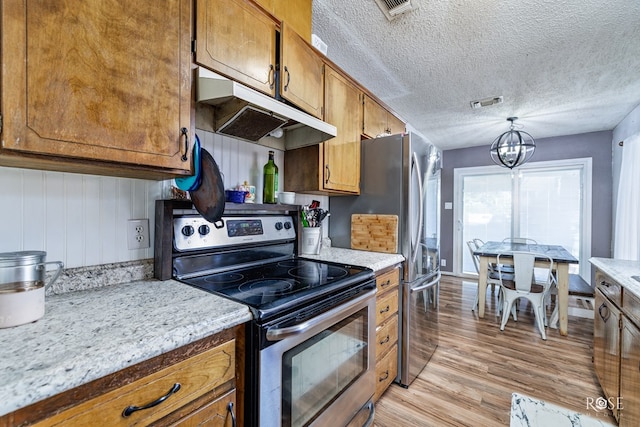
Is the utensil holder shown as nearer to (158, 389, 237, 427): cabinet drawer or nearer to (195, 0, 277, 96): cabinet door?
(195, 0, 277, 96): cabinet door

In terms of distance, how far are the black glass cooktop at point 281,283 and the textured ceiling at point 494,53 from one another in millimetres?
1552

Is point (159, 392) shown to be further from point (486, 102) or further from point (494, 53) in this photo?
point (486, 102)

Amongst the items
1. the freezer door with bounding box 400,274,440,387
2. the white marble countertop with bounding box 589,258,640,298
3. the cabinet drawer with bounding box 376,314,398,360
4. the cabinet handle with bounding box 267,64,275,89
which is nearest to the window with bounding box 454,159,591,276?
the white marble countertop with bounding box 589,258,640,298

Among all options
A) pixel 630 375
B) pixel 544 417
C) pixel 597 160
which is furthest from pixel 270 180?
pixel 597 160

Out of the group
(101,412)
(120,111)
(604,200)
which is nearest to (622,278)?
(101,412)

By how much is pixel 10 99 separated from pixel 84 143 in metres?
0.17

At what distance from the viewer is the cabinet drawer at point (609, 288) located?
5.14ft

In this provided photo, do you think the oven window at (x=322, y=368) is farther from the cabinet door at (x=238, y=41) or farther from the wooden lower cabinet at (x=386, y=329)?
the cabinet door at (x=238, y=41)

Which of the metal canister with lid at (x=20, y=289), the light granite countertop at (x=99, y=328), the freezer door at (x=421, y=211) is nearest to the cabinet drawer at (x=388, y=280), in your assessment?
the freezer door at (x=421, y=211)

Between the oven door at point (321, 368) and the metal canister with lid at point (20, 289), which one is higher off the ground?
the metal canister with lid at point (20, 289)

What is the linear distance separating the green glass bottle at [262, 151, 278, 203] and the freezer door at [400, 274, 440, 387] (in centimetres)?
113

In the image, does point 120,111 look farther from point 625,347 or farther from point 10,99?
point 625,347

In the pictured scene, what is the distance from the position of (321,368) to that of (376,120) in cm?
197

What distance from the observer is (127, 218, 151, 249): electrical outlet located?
47.1 inches
